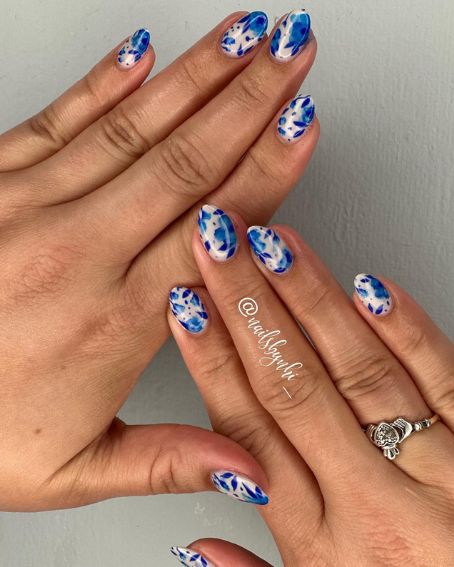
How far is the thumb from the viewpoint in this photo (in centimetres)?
70

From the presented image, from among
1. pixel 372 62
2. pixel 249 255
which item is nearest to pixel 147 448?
pixel 249 255

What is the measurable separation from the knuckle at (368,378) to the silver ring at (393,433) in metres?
0.03

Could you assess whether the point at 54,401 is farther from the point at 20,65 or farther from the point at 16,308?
the point at 20,65

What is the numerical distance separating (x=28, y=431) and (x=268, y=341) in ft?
0.93

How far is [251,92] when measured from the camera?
2.45 feet

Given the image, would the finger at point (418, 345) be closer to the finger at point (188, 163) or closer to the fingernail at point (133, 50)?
the finger at point (188, 163)

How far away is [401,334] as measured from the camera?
0.72m

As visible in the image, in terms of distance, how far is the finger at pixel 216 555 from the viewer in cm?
69

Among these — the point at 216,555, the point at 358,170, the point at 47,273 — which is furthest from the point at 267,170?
the point at 216,555

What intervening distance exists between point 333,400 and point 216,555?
197 millimetres

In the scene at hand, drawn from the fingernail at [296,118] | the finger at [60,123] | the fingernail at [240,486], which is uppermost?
the finger at [60,123]

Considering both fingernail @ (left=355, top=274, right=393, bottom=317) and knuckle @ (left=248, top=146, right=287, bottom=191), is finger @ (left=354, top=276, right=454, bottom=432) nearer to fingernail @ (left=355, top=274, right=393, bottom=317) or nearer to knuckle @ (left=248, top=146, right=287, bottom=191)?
fingernail @ (left=355, top=274, right=393, bottom=317)

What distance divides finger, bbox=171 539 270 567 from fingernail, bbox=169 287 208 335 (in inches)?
8.7

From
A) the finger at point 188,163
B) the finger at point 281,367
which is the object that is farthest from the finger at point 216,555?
the finger at point 188,163
